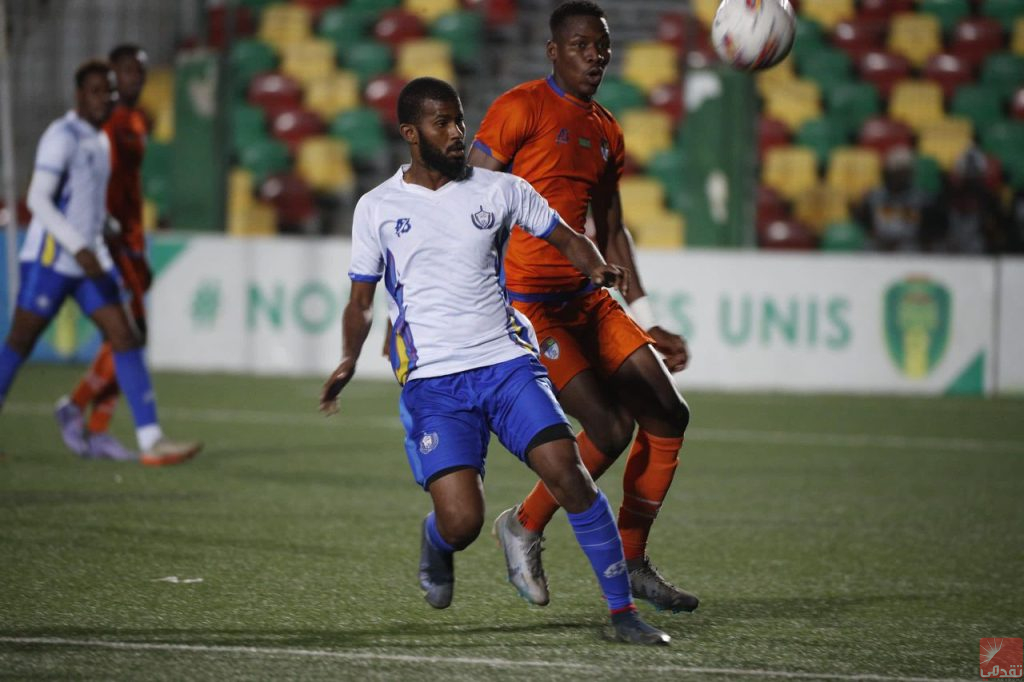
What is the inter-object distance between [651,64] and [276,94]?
4338 millimetres

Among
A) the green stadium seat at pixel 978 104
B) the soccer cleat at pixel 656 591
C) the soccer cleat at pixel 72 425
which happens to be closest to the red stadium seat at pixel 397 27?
the green stadium seat at pixel 978 104

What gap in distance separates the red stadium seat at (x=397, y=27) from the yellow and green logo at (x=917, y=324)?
7.18 meters

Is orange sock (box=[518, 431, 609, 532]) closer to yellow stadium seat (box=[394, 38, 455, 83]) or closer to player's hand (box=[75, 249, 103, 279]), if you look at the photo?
player's hand (box=[75, 249, 103, 279])

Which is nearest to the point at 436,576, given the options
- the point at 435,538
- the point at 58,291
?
the point at 435,538

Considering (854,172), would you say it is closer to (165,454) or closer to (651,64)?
(651,64)

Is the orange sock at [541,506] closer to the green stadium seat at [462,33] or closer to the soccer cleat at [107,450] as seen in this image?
the soccer cleat at [107,450]

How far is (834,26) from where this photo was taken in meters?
17.6

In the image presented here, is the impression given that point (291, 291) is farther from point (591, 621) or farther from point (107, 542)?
point (591, 621)

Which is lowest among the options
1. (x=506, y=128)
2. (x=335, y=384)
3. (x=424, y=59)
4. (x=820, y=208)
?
(x=335, y=384)

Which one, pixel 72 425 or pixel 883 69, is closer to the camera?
pixel 72 425

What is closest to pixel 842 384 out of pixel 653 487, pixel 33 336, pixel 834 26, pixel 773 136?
pixel 773 136

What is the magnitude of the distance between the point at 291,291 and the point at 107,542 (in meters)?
7.60

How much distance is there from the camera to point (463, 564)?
609cm

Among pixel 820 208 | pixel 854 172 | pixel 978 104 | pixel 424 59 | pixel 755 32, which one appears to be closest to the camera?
pixel 755 32
